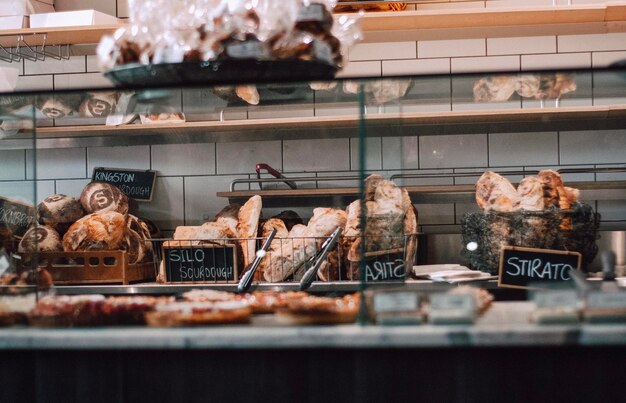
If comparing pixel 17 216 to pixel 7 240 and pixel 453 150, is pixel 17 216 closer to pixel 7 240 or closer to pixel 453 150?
pixel 7 240

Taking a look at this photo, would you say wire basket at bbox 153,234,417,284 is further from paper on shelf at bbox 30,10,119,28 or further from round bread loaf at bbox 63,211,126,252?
paper on shelf at bbox 30,10,119,28

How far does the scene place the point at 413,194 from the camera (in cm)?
291

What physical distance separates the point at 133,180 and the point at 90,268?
25.1 inches

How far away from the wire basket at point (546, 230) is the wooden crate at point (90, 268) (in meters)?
1.21

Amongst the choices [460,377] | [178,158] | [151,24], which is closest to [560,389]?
[460,377]

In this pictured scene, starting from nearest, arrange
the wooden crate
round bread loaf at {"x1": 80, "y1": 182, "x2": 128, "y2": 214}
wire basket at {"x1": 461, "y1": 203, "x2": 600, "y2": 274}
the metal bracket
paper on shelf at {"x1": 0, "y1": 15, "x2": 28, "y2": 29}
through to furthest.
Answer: wire basket at {"x1": 461, "y1": 203, "x2": 600, "y2": 274} → the wooden crate → round bread loaf at {"x1": 80, "y1": 182, "x2": 128, "y2": 214} → paper on shelf at {"x1": 0, "y1": 15, "x2": 28, "y2": 29} → the metal bracket

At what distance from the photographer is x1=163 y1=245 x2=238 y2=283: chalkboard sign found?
2727 mm

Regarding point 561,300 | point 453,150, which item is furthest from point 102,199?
point 561,300

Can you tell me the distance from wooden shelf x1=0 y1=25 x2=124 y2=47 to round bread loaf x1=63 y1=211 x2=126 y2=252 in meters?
0.86

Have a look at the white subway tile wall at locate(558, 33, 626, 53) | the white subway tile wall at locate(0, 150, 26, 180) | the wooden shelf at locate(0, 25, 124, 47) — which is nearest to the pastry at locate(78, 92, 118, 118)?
the white subway tile wall at locate(0, 150, 26, 180)

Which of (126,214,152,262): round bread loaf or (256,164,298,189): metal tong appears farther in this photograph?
(256,164,298,189): metal tong

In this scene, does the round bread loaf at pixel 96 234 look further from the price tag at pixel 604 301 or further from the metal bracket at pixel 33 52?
the price tag at pixel 604 301

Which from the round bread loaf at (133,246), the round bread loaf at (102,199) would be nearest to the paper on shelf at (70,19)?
the round bread loaf at (102,199)

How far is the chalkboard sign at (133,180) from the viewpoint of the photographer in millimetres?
3328
